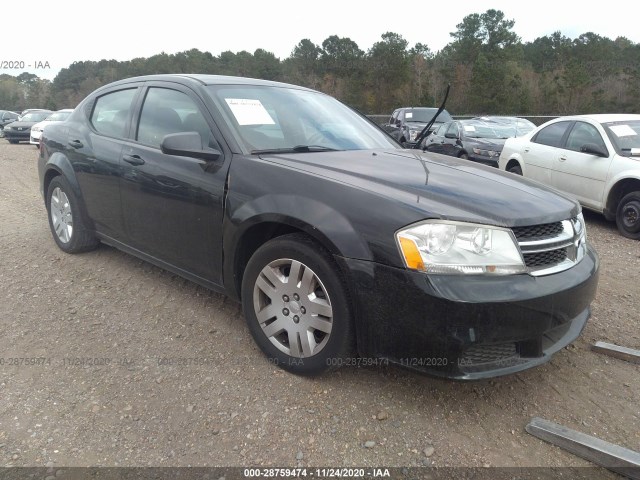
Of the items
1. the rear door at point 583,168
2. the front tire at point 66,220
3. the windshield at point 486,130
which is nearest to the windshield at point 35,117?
the windshield at point 486,130

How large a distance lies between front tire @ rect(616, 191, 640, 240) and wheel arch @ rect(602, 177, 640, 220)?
3.9 inches

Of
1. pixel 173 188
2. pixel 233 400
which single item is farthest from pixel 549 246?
pixel 173 188

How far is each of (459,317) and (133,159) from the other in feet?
8.34

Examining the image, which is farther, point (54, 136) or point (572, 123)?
point (572, 123)

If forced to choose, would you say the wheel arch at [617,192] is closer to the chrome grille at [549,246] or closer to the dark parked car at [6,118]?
the chrome grille at [549,246]

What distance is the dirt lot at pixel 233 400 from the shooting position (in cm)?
224

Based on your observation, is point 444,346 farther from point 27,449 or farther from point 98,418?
point 27,449

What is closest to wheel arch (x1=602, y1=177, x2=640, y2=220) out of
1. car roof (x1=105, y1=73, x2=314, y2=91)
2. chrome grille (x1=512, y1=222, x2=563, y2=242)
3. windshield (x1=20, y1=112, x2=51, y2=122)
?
chrome grille (x1=512, y1=222, x2=563, y2=242)

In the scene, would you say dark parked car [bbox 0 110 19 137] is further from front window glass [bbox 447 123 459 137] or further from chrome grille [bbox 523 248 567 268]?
chrome grille [bbox 523 248 567 268]

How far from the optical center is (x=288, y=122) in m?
3.33

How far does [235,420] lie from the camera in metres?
2.43

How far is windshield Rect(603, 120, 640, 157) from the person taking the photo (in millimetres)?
6242

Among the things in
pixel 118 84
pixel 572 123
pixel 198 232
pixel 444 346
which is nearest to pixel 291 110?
pixel 198 232

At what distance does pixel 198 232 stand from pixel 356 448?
1.59 meters
